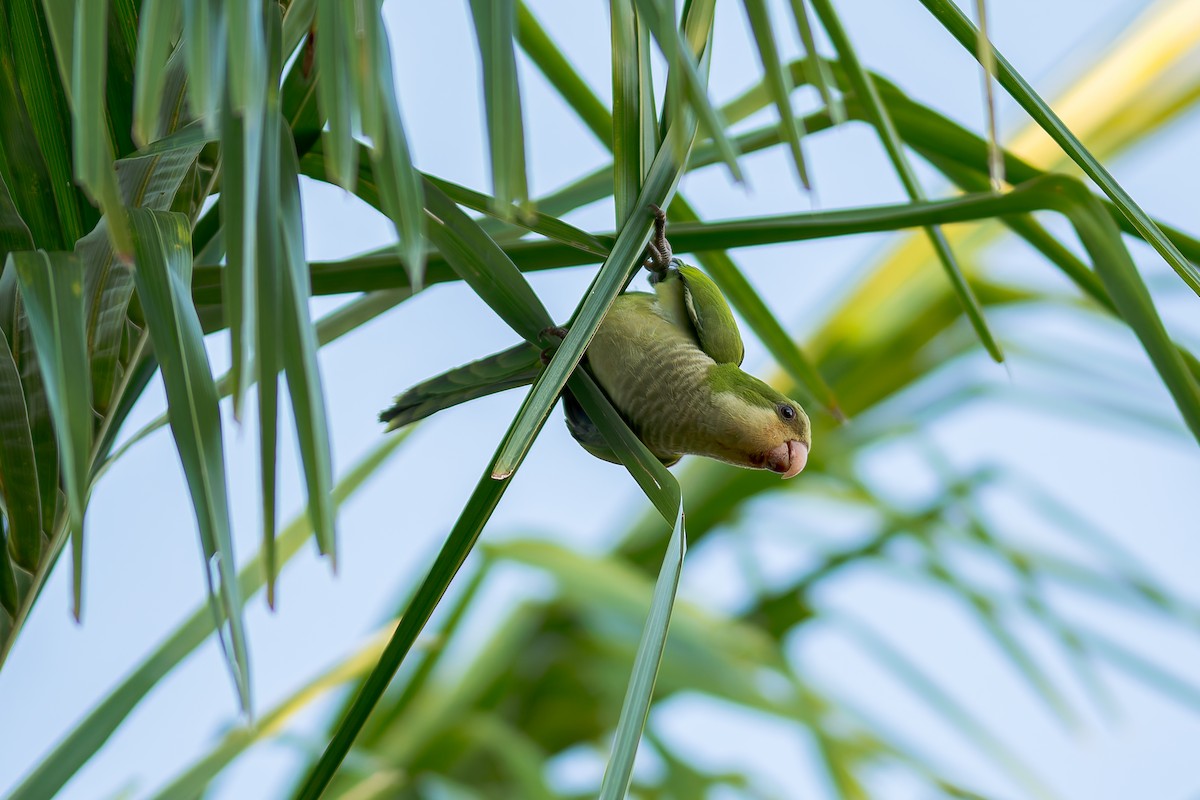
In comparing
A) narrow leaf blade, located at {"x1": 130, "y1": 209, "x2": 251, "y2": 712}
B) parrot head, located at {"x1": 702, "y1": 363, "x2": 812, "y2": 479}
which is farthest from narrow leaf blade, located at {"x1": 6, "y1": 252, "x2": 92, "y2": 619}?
parrot head, located at {"x1": 702, "y1": 363, "x2": 812, "y2": 479}

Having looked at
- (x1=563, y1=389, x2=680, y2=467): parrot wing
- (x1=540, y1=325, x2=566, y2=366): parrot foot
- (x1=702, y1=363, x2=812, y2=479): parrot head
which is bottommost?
(x1=563, y1=389, x2=680, y2=467): parrot wing

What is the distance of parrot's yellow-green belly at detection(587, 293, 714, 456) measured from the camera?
59cm

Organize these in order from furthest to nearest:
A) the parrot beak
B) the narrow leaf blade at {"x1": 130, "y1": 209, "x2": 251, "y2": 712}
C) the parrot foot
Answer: the parrot beak
the parrot foot
the narrow leaf blade at {"x1": 130, "y1": 209, "x2": 251, "y2": 712}

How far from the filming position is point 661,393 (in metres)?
0.60

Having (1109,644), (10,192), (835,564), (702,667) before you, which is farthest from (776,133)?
(1109,644)

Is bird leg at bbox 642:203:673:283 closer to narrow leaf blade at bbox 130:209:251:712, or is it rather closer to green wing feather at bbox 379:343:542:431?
green wing feather at bbox 379:343:542:431

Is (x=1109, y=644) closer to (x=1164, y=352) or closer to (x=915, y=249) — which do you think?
(x=915, y=249)

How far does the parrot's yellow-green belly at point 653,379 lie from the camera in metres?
0.59

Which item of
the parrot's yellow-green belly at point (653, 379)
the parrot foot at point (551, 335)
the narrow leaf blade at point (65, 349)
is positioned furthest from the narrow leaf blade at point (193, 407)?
the parrot's yellow-green belly at point (653, 379)

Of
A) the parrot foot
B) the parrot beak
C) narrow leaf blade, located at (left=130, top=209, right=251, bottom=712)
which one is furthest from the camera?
the parrot beak

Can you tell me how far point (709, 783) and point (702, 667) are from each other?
14 cm

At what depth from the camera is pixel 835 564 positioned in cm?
125

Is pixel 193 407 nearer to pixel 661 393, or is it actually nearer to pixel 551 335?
pixel 551 335

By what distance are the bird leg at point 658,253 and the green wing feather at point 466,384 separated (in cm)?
9
